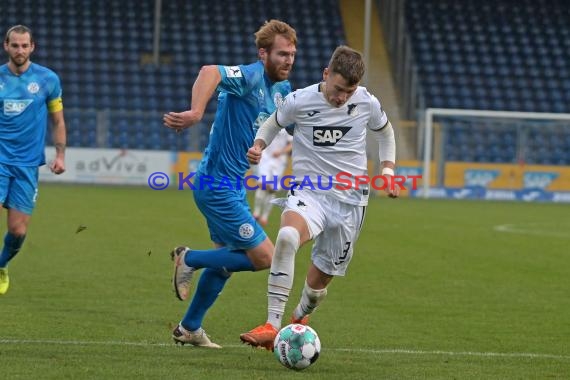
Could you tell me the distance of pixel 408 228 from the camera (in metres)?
20.1

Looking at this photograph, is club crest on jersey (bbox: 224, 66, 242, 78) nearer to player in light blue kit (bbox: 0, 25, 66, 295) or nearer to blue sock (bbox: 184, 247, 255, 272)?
blue sock (bbox: 184, 247, 255, 272)

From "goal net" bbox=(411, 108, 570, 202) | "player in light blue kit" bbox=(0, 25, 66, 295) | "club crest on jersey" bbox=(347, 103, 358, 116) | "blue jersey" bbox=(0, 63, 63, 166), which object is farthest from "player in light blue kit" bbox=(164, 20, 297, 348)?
"goal net" bbox=(411, 108, 570, 202)

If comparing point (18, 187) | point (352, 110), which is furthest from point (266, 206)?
point (352, 110)

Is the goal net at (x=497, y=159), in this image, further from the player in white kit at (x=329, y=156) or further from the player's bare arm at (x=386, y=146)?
the player in white kit at (x=329, y=156)

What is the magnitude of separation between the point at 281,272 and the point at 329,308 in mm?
3024

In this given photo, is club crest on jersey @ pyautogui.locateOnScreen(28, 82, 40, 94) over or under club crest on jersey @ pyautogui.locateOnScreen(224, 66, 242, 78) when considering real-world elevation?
under

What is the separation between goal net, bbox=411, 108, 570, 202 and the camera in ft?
104

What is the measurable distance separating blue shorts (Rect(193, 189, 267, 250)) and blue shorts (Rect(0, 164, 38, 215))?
2.50 metres

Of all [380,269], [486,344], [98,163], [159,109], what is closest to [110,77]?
[159,109]

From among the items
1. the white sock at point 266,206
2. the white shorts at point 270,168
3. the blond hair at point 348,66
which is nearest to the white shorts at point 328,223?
the blond hair at point 348,66

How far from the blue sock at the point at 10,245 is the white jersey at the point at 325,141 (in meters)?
3.24

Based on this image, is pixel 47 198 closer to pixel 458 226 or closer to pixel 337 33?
pixel 458 226

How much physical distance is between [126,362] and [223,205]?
4.13 ft

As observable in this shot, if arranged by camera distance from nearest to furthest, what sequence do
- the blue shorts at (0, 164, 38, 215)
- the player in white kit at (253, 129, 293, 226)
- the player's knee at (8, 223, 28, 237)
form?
the blue shorts at (0, 164, 38, 215), the player's knee at (8, 223, 28, 237), the player in white kit at (253, 129, 293, 226)
